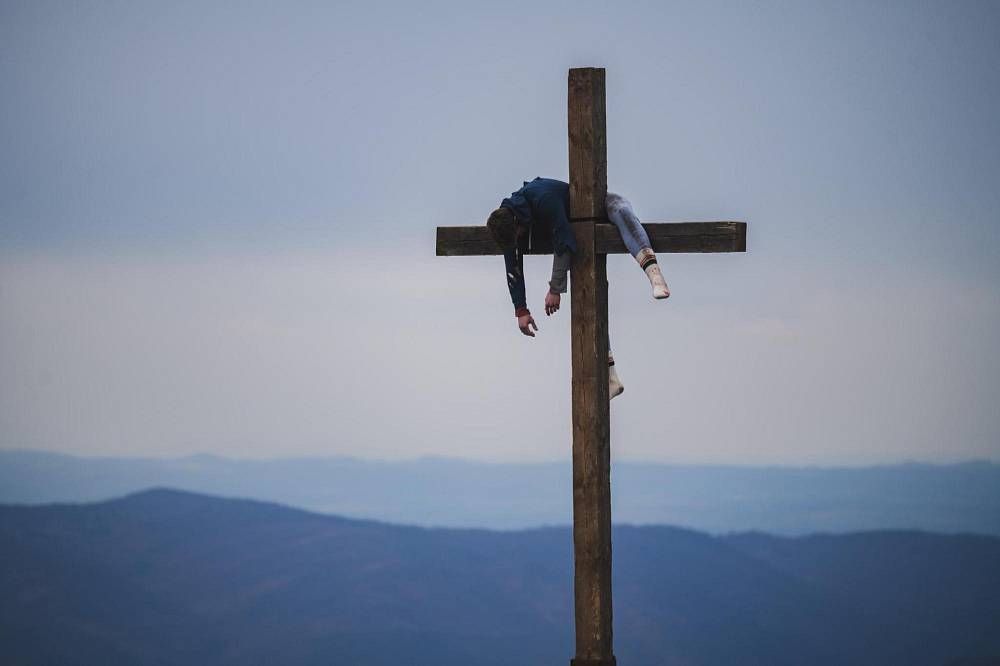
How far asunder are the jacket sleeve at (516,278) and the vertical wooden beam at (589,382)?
315 mm

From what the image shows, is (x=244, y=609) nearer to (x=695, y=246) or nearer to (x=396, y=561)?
(x=396, y=561)

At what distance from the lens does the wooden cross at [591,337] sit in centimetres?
906

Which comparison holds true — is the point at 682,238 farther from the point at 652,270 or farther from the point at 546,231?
the point at 546,231

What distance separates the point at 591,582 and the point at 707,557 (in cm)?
6784

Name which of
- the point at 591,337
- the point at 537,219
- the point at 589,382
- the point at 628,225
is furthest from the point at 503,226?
the point at 589,382

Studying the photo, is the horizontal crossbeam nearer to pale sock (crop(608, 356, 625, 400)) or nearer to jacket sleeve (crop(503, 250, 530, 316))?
jacket sleeve (crop(503, 250, 530, 316))

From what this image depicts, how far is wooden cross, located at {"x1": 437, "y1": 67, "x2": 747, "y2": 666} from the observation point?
906cm

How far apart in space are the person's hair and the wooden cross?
0.18 m

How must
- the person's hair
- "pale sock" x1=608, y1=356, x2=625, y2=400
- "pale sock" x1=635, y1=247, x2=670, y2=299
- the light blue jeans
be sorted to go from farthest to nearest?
"pale sock" x1=608, y1=356, x2=625, y2=400 → the person's hair → the light blue jeans → "pale sock" x1=635, y1=247, x2=670, y2=299

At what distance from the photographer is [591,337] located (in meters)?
9.06

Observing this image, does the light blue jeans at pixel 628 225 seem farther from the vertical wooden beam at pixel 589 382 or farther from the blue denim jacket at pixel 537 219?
the blue denim jacket at pixel 537 219

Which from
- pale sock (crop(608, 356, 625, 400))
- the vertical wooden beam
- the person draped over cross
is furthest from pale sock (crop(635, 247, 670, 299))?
pale sock (crop(608, 356, 625, 400))

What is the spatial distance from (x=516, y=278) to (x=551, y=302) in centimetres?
26

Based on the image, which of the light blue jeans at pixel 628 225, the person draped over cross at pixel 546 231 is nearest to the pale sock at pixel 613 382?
the person draped over cross at pixel 546 231
